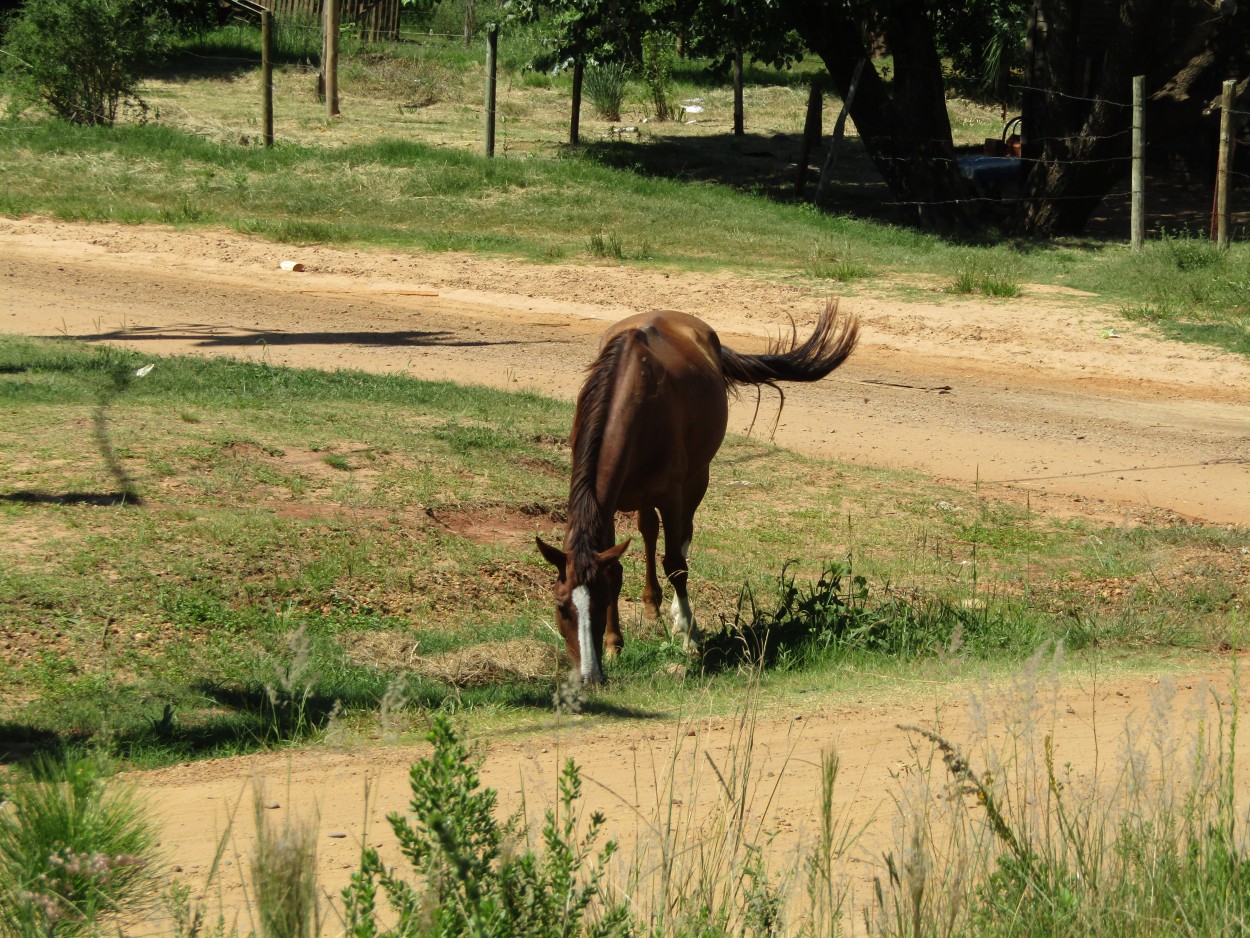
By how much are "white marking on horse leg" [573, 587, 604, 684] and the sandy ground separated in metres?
0.36

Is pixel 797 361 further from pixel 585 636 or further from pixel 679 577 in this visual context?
pixel 585 636

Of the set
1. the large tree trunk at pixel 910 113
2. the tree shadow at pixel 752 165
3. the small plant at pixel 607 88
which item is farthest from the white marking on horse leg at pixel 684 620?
the small plant at pixel 607 88

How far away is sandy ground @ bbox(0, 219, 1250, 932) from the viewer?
18.7 ft

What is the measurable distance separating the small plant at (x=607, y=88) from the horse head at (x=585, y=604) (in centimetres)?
2381

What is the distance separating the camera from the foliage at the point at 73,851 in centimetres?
381

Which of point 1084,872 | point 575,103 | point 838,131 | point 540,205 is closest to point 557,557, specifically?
point 1084,872

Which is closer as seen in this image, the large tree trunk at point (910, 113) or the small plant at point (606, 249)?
the small plant at point (606, 249)

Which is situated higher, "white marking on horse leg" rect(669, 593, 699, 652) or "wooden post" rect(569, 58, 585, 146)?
"wooden post" rect(569, 58, 585, 146)

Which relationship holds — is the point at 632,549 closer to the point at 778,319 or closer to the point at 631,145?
the point at 778,319

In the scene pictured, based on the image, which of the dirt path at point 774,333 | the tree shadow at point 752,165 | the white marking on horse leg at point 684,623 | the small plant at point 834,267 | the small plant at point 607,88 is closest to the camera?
the white marking on horse leg at point 684,623

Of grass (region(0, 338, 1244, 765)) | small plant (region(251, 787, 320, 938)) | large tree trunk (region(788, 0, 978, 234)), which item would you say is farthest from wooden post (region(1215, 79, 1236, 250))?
small plant (region(251, 787, 320, 938))

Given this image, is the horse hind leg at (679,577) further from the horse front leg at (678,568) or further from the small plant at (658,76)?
the small plant at (658,76)

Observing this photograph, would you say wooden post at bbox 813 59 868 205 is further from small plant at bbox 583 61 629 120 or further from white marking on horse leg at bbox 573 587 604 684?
white marking on horse leg at bbox 573 587 604 684

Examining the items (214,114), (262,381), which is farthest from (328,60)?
(262,381)
